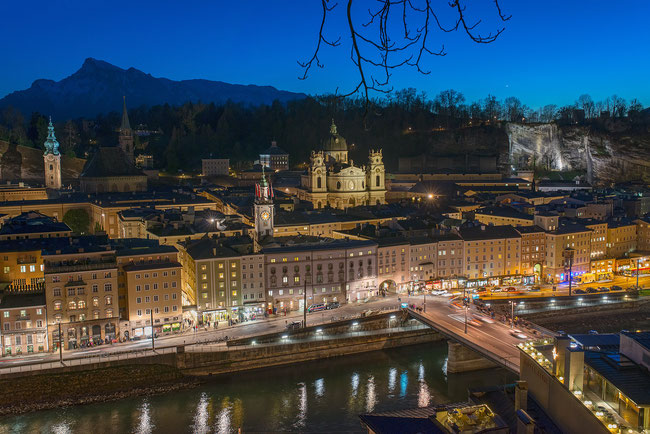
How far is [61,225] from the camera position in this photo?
77.0 ft

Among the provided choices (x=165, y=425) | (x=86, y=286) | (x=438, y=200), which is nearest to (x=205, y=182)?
(x=438, y=200)

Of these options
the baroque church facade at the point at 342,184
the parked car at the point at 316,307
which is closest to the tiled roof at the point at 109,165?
the baroque church facade at the point at 342,184

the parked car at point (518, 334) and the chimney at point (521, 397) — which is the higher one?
the chimney at point (521, 397)

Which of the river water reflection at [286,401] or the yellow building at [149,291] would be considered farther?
the yellow building at [149,291]

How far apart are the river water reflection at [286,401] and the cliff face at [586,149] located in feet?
109

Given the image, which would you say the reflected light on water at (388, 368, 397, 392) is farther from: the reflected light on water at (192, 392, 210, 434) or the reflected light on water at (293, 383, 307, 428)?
the reflected light on water at (192, 392, 210, 434)

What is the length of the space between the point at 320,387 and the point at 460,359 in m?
3.58

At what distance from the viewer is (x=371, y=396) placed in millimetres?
14867

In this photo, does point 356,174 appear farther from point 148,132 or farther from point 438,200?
point 148,132

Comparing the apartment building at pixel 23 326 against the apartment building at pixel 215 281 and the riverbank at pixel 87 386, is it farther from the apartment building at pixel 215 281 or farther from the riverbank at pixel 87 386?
the apartment building at pixel 215 281

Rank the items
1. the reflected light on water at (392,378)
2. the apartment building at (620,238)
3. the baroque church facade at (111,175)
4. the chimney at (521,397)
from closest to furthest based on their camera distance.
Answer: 1. the chimney at (521,397)
2. the reflected light on water at (392,378)
3. the apartment building at (620,238)
4. the baroque church facade at (111,175)

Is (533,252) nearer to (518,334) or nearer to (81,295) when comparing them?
(518,334)

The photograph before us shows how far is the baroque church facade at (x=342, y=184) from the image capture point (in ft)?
117

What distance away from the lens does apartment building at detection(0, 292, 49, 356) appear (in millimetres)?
16297
